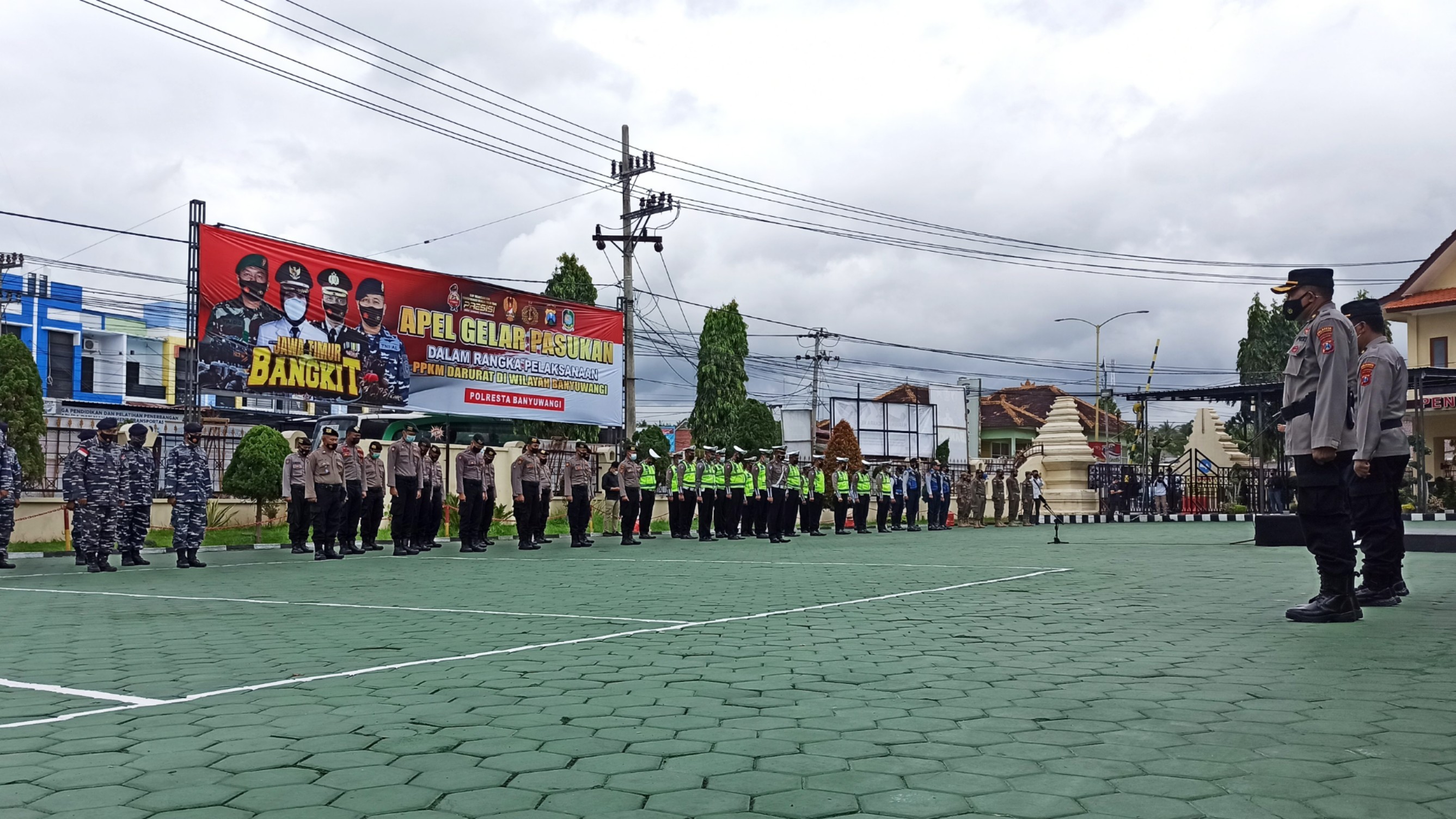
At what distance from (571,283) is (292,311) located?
11.9m

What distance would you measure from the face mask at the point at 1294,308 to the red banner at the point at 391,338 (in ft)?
54.7

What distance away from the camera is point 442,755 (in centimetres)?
367

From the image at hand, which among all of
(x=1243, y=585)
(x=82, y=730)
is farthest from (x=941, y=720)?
(x=1243, y=585)

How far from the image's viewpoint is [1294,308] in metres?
7.23

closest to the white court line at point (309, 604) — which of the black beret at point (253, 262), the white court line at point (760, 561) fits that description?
the white court line at point (760, 561)

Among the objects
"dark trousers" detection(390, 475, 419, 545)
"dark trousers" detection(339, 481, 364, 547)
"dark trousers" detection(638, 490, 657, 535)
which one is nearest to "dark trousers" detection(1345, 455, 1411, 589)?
"dark trousers" detection(339, 481, 364, 547)

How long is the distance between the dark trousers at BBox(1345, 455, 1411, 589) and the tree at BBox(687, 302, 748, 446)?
111ft

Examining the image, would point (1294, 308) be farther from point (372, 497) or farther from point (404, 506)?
point (372, 497)

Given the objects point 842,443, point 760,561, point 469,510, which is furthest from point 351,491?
point 842,443

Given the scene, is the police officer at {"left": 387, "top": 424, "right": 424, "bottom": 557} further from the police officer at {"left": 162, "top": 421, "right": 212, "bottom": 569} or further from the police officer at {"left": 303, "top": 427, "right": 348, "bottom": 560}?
the police officer at {"left": 162, "top": 421, "right": 212, "bottom": 569}

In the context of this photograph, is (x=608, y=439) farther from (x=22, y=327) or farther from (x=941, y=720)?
(x=941, y=720)

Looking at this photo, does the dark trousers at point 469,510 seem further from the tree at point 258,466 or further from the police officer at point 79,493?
the police officer at point 79,493

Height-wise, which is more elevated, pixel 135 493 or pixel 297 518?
pixel 135 493

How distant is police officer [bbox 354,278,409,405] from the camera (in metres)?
22.0
